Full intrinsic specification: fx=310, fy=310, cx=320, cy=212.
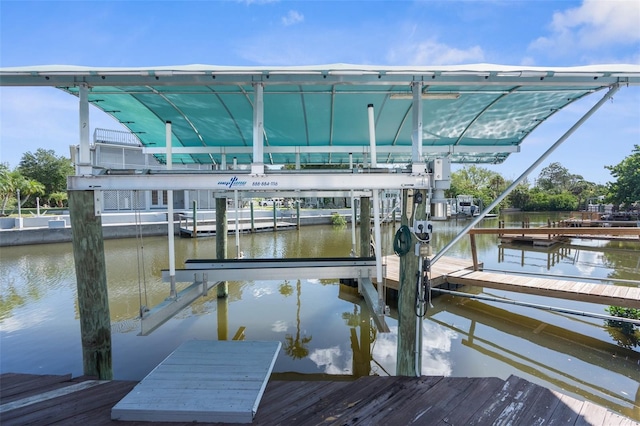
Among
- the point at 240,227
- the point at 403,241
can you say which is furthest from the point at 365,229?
the point at 240,227

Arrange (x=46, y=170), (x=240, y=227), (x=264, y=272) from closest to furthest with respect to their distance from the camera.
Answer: (x=264, y=272) < (x=240, y=227) < (x=46, y=170)

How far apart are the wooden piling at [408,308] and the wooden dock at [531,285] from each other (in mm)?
1391

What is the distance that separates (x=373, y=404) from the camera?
289 centimetres

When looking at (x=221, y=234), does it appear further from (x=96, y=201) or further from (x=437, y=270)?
(x=437, y=270)

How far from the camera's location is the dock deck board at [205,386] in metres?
2.67

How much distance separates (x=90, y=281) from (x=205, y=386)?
181 cm

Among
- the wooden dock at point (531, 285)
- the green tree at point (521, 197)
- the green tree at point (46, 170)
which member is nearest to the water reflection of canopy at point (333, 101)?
the wooden dock at point (531, 285)

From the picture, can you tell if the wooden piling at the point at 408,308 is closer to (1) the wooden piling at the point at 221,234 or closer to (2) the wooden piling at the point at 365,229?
(2) the wooden piling at the point at 365,229

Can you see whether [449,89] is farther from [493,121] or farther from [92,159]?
[92,159]

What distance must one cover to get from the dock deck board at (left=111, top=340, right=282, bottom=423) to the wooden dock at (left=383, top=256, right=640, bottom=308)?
2516mm

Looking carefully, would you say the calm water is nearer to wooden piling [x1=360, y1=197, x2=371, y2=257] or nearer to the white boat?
wooden piling [x1=360, y1=197, x2=371, y2=257]

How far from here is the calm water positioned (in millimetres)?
4984

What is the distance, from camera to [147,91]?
163 inches

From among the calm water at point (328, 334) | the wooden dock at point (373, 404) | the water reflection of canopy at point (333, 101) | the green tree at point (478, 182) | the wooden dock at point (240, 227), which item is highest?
the green tree at point (478, 182)
